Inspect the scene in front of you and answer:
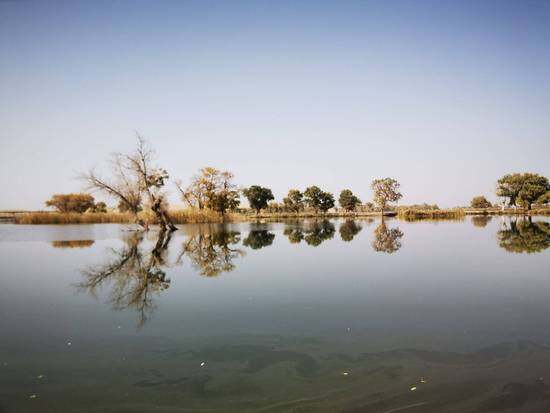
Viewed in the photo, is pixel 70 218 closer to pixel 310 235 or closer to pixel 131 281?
pixel 310 235

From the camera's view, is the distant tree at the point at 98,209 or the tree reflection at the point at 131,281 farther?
the distant tree at the point at 98,209

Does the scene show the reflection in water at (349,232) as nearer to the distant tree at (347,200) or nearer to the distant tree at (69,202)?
the distant tree at (347,200)

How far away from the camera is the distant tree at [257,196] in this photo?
362 feet

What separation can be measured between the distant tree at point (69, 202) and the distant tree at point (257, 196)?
52006 mm

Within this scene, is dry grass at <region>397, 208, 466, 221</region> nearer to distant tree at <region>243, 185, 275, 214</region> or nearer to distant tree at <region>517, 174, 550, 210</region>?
distant tree at <region>517, 174, 550, 210</region>

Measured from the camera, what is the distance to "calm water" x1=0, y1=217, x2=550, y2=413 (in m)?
4.63

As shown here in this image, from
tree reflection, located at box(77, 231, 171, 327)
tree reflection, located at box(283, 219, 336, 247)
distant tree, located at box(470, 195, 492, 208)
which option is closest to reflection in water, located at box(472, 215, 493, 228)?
tree reflection, located at box(283, 219, 336, 247)

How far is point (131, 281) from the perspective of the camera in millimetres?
12492

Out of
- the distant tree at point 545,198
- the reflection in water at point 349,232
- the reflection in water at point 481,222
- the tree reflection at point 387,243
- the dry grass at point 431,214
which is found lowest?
the reflection in water at point 481,222

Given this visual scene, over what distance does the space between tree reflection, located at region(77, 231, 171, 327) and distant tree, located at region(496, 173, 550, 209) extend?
4131 inches

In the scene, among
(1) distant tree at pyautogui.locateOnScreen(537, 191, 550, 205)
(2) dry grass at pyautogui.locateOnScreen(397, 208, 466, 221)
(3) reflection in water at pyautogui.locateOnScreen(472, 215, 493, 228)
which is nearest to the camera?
(3) reflection in water at pyautogui.locateOnScreen(472, 215, 493, 228)

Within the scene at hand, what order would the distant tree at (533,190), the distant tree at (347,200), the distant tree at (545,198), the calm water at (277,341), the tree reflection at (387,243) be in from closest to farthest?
1. the calm water at (277,341)
2. the tree reflection at (387,243)
3. the distant tree at (545,198)
4. the distant tree at (533,190)
5. the distant tree at (347,200)

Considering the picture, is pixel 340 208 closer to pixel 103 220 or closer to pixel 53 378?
pixel 103 220

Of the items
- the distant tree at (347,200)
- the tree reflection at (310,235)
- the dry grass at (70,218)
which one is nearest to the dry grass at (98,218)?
the dry grass at (70,218)
